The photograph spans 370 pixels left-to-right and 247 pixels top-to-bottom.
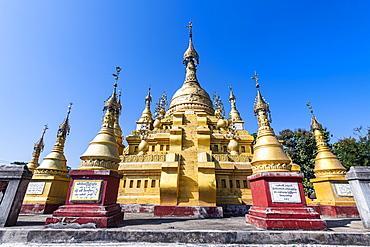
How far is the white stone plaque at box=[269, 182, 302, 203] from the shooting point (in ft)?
22.0

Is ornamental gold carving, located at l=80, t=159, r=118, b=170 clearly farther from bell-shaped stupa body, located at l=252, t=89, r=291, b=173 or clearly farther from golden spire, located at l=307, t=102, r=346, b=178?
golden spire, located at l=307, t=102, r=346, b=178

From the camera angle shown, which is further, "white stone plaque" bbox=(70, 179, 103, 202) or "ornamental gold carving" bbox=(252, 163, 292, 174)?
"ornamental gold carving" bbox=(252, 163, 292, 174)

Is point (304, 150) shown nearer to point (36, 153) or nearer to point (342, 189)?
point (342, 189)

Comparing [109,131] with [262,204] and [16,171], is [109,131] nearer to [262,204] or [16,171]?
[16,171]

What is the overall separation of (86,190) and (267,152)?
7.71 metres

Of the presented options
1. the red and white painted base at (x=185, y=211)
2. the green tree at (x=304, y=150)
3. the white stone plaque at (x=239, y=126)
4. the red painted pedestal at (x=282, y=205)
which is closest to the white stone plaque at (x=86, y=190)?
the red and white painted base at (x=185, y=211)

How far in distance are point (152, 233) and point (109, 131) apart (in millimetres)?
5776

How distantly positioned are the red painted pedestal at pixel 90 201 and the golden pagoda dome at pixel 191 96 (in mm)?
18625

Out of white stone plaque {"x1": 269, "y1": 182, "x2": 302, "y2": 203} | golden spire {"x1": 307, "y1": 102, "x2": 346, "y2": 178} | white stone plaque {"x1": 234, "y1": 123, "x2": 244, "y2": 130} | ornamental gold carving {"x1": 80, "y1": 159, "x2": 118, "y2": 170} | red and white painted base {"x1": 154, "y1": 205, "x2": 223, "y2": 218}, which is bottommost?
red and white painted base {"x1": 154, "y1": 205, "x2": 223, "y2": 218}

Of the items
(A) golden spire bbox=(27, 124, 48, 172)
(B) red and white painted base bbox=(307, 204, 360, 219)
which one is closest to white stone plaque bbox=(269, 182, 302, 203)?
(B) red and white painted base bbox=(307, 204, 360, 219)

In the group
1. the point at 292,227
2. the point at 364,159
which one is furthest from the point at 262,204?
the point at 364,159

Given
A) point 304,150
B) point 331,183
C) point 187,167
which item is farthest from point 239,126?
point 331,183

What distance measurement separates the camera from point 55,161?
1389cm

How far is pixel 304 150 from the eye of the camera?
91.0 ft
